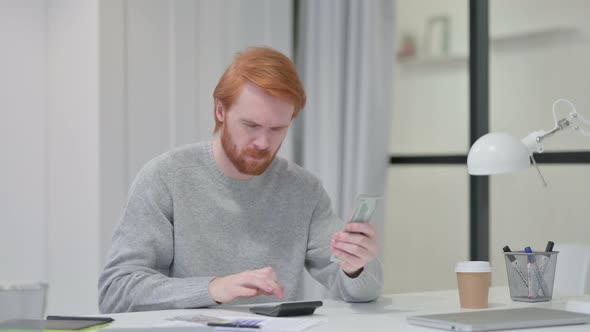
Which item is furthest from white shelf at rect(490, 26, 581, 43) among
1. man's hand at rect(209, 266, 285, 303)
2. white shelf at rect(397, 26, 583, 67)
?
man's hand at rect(209, 266, 285, 303)

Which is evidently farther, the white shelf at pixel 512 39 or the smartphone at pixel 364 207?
the white shelf at pixel 512 39

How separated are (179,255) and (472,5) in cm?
205

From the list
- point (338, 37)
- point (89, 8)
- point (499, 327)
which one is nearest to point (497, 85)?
point (338, 37)

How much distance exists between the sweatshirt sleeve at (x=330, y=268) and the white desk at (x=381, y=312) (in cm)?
3

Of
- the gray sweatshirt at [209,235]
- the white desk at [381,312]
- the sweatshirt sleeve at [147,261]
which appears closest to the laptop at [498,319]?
the white desk at [381,312]

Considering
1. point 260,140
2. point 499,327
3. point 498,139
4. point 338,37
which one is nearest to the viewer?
point 499,327

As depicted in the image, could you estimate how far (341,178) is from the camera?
411 cm

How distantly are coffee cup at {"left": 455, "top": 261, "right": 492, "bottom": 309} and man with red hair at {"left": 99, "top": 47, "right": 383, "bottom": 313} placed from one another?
231mm

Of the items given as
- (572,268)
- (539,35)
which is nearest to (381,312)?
(572,268)

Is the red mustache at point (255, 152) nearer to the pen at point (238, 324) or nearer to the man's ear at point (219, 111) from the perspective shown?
the man's ear at point (219, 111)

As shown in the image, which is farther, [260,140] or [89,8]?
[89,8]

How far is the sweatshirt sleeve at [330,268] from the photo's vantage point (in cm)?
227

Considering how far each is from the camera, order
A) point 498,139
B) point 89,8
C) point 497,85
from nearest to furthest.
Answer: point 498,139 < point 89,8 < point 497,85

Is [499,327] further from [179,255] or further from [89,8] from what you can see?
[89,8]
